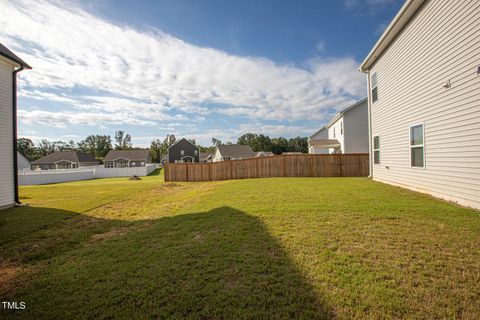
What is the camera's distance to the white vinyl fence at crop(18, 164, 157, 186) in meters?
18.8

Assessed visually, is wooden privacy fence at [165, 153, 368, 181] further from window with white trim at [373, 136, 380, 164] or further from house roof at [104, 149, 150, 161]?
house roof at [104, 149, 150, 161]

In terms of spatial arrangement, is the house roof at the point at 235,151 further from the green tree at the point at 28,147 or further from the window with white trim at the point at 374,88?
the green tree at the point at 28,147

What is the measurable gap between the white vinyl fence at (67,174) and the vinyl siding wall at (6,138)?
14733 millimetres

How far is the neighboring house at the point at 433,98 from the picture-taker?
16.8ft

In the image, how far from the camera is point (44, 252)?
3.78 metres

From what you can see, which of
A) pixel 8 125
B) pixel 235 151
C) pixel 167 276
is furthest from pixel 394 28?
pixel 235 151

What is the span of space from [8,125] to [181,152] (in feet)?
121

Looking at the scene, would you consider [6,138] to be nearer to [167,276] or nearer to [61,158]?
[167,276]

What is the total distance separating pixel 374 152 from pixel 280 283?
10.8 metres

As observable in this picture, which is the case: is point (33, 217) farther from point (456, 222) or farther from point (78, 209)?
point (456, 222)

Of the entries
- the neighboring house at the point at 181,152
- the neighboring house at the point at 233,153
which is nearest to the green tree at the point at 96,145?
the neighboring house at the point at 181,152

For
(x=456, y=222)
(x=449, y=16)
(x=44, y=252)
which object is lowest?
(x=44, y=252)

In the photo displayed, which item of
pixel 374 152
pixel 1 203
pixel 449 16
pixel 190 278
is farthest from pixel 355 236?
pixel 1 203

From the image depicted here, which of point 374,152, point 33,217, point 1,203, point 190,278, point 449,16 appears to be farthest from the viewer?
point 374,152
